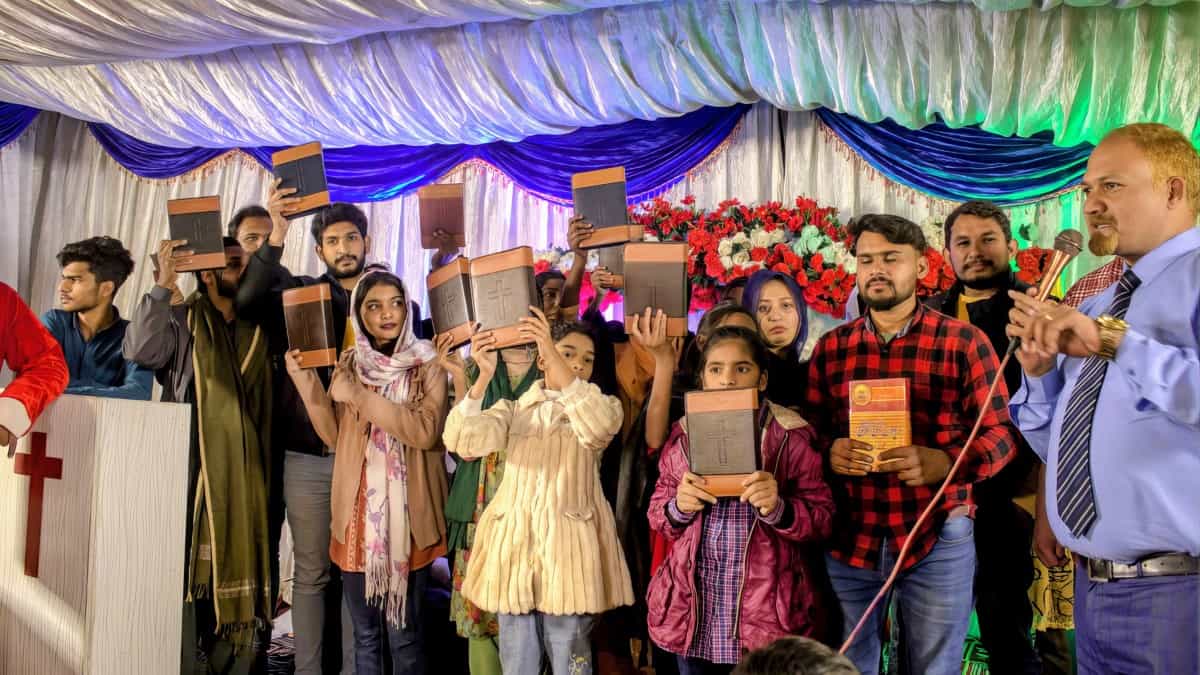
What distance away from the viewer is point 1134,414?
2.14 m

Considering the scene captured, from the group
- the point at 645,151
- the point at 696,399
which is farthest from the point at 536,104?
the point at 696,399

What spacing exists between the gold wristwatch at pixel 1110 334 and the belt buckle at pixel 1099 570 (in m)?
0.44

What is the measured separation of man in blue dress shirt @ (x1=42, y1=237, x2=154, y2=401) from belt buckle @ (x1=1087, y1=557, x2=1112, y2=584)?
341 centimetres

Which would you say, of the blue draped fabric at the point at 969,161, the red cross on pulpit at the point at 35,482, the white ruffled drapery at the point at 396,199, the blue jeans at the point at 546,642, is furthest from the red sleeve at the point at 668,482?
the blue draped fabric at the point at 969,161

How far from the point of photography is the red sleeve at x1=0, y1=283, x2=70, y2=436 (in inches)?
107

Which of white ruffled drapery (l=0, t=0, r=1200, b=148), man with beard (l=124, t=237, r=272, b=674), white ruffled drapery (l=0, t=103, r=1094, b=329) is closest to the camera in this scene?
man with beard (l=124, t=237, r=272, b=674)

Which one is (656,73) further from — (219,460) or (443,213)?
(219,460)

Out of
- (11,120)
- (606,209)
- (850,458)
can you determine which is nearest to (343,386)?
(606,209)

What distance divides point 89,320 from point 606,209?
2179mm

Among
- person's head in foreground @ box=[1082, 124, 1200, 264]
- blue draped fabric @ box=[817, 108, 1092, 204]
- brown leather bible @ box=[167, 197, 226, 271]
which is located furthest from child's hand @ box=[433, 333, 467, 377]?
blue draped fabric @ box=[817, 108, 1092, 204]

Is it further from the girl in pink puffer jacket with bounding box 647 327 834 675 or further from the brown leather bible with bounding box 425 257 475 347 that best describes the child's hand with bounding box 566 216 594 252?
the girl in pink puffer jacket with bounding box 647 327 834 675

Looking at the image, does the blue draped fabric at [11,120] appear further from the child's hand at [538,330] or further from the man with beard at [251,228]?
the child's hand at [538,330]

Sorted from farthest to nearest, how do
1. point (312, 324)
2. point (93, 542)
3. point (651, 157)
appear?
point (651, 157) < point (312, 324) < point (93, 542)

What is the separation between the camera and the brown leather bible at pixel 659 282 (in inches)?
130
